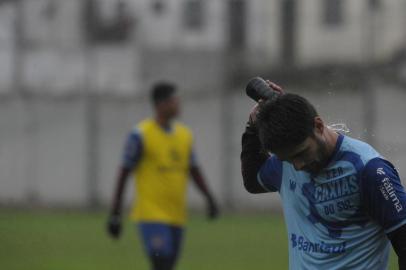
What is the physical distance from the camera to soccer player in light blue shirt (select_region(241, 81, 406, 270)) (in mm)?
4441

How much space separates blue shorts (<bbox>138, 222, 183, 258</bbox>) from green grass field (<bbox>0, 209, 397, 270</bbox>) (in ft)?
3.46

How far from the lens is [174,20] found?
2297cm

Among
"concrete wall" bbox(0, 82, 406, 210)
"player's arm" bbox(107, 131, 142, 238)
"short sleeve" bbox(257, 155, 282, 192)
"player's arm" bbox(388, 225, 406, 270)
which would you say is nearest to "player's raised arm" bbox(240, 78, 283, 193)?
"short sleeve" bbox(257, 155, 282, 192)

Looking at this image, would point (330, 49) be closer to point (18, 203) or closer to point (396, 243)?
point (18, 203)

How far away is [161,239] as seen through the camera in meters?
10.6

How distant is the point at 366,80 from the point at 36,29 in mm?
6301

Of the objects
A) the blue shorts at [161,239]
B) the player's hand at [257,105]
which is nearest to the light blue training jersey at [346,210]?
the player's hand at [257,105]

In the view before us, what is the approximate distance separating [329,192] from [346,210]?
95mm

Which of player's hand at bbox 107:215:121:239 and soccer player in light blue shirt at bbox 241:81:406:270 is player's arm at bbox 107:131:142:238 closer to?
player's hand at bbox 107:215:121:239

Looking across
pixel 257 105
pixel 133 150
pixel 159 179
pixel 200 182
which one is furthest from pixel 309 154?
pixel 200 182

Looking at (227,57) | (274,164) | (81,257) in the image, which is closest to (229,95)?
(227,57)

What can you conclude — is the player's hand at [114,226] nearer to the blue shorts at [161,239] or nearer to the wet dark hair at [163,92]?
the blue shorts at [161,239]

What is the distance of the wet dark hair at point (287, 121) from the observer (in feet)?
14.4

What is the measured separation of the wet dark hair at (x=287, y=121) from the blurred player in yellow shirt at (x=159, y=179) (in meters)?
6.15
